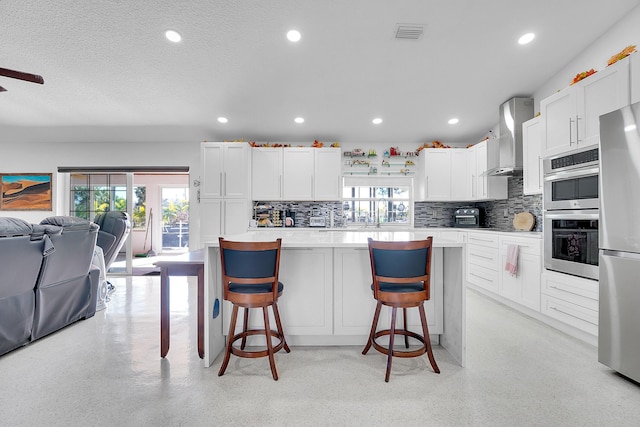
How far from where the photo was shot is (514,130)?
4.01 m

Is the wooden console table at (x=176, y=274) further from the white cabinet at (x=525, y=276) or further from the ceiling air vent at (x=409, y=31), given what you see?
the white cabinet at (x=525, y=276)

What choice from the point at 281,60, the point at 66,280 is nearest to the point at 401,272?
the point at 281,60

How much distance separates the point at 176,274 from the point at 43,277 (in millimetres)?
1401

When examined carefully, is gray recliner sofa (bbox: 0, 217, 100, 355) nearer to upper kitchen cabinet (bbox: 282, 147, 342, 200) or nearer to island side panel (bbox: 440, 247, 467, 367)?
upper kitchen cabinet (bbox: 282, 147, 342, 200)

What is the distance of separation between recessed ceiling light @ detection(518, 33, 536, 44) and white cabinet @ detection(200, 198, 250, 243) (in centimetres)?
410

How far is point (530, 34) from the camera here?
3.01 meters

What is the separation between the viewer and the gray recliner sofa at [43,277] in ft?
7.28

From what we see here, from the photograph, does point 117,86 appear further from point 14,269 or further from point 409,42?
point 409,42

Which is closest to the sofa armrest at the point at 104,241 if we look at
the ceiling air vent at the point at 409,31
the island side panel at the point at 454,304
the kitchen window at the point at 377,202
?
the kitchen window at the point at 377,202

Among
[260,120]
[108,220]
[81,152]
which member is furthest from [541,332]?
[81,152]

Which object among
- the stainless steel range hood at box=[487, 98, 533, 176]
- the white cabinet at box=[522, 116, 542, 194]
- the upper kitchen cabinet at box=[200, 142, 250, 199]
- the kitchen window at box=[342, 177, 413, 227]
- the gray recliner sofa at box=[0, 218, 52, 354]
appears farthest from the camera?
the kitchen window at box=[342, 177, 413, 227]

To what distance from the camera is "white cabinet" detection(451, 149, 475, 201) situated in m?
5.05

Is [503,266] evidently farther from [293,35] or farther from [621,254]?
[293,35]

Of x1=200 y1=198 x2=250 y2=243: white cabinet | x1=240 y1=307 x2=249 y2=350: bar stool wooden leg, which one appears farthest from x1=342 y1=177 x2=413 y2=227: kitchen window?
x1=240 y1=307 x2=249 y2=350: bar stool wooden leg
